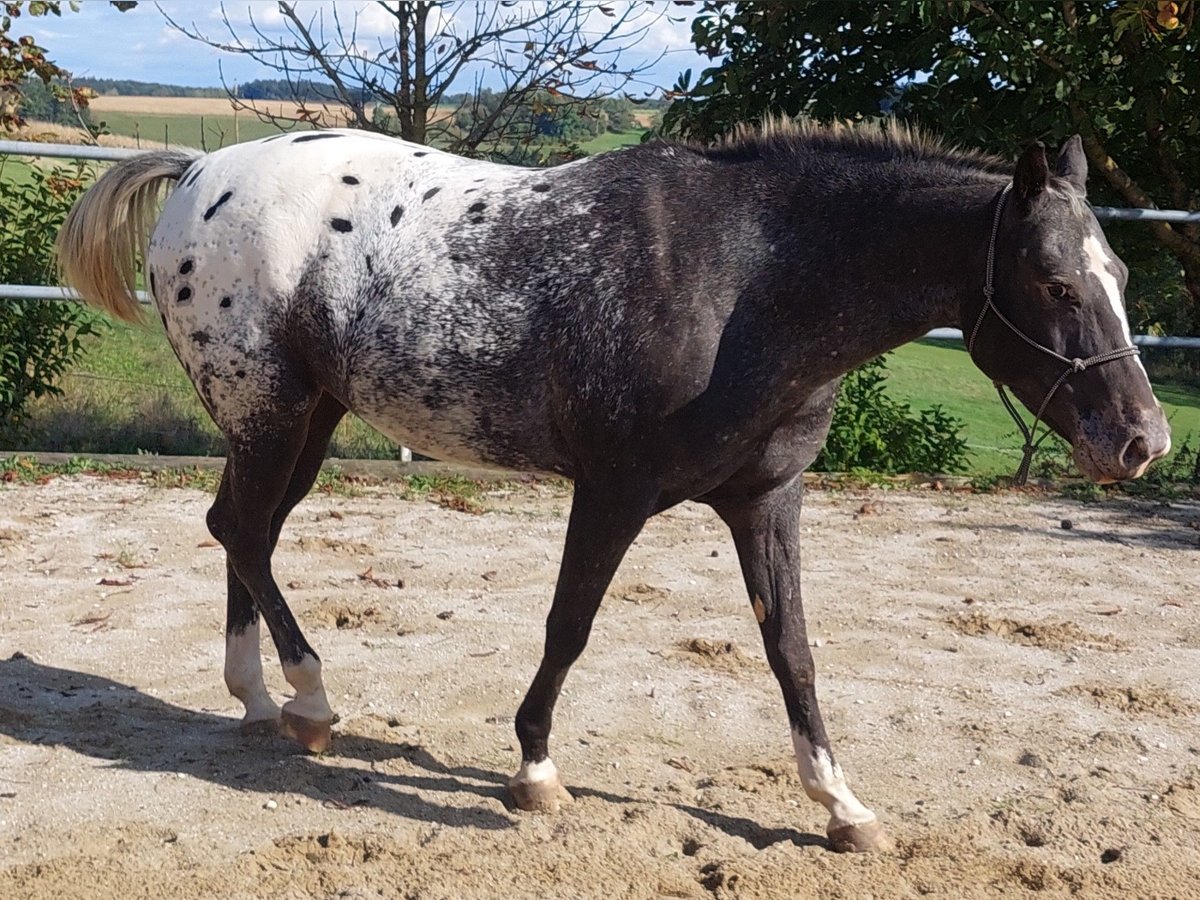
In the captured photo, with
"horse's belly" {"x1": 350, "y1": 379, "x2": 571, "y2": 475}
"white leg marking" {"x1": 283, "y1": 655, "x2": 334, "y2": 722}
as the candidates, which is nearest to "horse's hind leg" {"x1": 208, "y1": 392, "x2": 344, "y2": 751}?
"white leg marking" {"x1": 283, "y1": 655, "x2": 334, "y2": 722}

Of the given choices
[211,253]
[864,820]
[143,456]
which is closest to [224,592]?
[211,253]

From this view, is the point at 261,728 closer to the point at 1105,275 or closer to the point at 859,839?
the point at 859,839

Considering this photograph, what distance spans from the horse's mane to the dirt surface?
1.85m

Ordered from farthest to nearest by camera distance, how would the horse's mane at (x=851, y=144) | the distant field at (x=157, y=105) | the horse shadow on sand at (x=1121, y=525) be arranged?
the distant field at (x=157, y=105) → the horse shadow on sand at (x=1121, y=525) → the horse's mane at (x=851, y=144)

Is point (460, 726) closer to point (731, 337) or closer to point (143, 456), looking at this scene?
point (731, 337)

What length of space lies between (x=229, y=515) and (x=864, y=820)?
2.20 meters

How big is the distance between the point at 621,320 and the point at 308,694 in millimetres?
1609

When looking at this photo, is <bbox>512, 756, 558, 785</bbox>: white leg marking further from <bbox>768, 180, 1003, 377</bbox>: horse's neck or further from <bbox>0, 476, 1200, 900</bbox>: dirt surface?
<bbox>768, 180, 1003, 377</bbox>: horse's neck

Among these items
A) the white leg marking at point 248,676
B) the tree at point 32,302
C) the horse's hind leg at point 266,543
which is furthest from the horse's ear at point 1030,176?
the tree at point 32,302

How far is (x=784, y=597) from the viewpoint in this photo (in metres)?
3.88

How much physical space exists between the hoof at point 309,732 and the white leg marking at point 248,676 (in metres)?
0.17

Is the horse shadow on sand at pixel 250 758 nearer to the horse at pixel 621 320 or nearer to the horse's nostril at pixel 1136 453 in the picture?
the horse at pixel 621 320

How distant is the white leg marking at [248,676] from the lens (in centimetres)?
435

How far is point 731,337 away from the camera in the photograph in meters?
3.51
